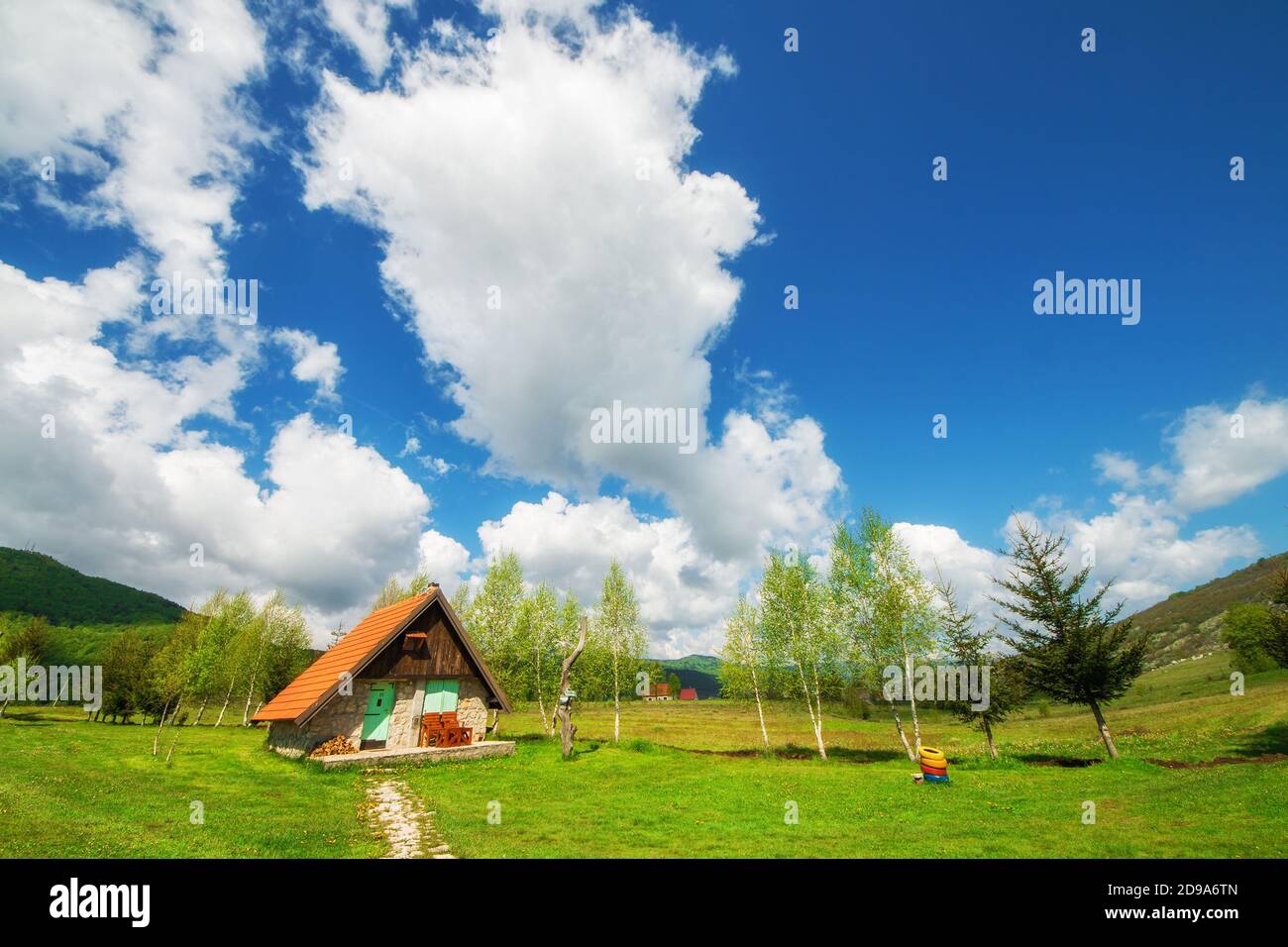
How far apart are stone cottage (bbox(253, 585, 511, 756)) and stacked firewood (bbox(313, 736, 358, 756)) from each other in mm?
291

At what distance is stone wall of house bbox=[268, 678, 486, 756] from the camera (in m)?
23.3

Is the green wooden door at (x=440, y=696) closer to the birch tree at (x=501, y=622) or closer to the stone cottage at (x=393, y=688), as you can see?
the stone cottage at (x=393, y=688)

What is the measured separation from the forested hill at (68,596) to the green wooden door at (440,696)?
13303 cm

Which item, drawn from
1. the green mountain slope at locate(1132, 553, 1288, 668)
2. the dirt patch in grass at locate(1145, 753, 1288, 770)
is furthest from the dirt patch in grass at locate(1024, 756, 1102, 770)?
the green mountain slope at locate(1132, 553, 1288, 668)

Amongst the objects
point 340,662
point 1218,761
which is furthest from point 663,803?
point 1218,761

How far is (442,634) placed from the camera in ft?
89.2

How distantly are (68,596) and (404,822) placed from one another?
18981cm

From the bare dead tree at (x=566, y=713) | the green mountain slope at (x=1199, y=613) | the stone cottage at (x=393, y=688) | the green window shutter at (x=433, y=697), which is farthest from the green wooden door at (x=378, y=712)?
the green mountain slope at (x=1199, y=613)

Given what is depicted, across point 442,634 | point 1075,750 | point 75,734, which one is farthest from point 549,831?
point 75,734

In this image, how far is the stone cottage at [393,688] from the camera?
23.6 meters

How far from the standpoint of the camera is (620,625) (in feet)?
137

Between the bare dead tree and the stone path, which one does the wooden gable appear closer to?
the bare dead tree

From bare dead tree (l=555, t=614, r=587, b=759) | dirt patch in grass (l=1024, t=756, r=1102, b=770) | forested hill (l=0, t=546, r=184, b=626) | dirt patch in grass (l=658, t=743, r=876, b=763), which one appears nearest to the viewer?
dirt patch in grass (l=1024, t=756, r=1102, b=770)
